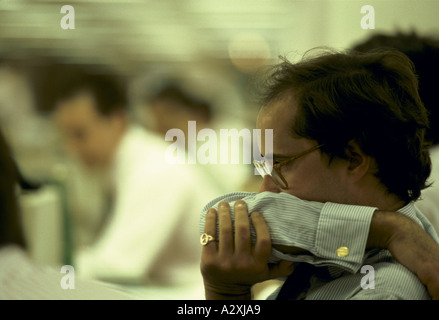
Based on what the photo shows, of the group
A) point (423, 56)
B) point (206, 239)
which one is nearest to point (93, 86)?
point (423, 56)

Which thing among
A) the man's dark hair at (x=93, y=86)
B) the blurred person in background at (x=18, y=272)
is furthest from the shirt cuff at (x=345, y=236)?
the man's dark hair at (x=93, y=86)

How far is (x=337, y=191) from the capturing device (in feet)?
2.97

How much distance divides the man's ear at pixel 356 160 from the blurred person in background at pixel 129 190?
1256mm

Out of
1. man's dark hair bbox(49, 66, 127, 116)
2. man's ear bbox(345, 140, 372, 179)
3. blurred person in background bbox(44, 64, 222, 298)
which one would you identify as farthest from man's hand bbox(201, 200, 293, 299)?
man's dark hair bbox(49, 66, 127, 116)

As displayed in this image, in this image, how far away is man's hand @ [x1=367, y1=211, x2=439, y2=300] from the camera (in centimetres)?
78

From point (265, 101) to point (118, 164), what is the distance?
1.46 m

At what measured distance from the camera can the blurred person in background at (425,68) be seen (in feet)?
4.52

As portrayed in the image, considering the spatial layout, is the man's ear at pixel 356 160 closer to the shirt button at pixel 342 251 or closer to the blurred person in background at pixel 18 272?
the shirt button at pixel 342 251

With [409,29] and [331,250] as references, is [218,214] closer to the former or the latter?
[331,250]

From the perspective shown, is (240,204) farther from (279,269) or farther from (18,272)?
(18,272)

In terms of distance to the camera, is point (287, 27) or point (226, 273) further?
point (287, 27)

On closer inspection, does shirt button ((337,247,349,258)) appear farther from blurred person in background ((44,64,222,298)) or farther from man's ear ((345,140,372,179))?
blurred person in background ((44,64,222,298))
